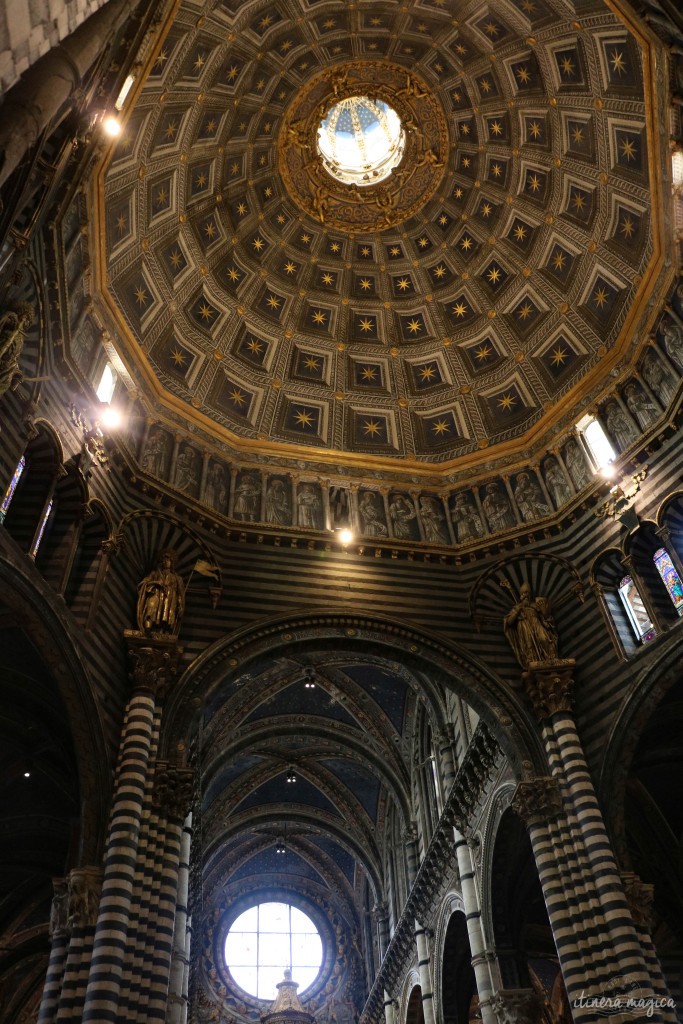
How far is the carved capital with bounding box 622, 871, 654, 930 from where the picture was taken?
1546cm

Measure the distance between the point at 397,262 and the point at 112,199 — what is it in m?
10.2

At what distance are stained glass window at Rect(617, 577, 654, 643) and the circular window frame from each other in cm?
2421

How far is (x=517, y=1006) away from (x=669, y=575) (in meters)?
10.2

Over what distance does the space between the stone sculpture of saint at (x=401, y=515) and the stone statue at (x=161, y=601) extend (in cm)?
665

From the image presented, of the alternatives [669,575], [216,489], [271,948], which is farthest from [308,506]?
[271,948]

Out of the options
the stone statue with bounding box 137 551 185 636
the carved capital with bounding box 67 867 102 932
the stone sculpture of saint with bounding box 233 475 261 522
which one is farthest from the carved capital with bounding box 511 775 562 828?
the stone sculpture of saint with bounding box 233 475 261 522

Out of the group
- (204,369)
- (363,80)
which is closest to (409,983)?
(204,369)

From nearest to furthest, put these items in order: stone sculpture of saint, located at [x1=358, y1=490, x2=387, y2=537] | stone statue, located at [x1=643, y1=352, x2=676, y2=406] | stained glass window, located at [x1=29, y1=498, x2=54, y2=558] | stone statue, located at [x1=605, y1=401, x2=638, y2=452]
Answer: stained glass window, located at [x1=29, y1=498, x2=54, y2=558], stone statue, located at [x1=643, y1=352, x2=676, y2=406], stone statue, located at [x1=605, y1=401, x2=638, y2=452], stone sculpture of saint, located at [x1=358, y1=490, x2=387, y2=537]

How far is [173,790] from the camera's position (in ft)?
52.8

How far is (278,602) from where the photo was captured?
798 inches

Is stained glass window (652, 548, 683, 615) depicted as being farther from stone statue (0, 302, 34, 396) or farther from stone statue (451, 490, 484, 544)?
stone statue (0, 302, 34, 396)

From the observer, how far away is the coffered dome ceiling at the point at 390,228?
2194 cm

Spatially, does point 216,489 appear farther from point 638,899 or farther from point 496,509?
point 638,899

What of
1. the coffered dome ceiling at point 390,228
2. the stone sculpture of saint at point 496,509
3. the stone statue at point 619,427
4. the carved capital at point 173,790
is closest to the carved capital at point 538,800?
the carved capital at point 173,790
